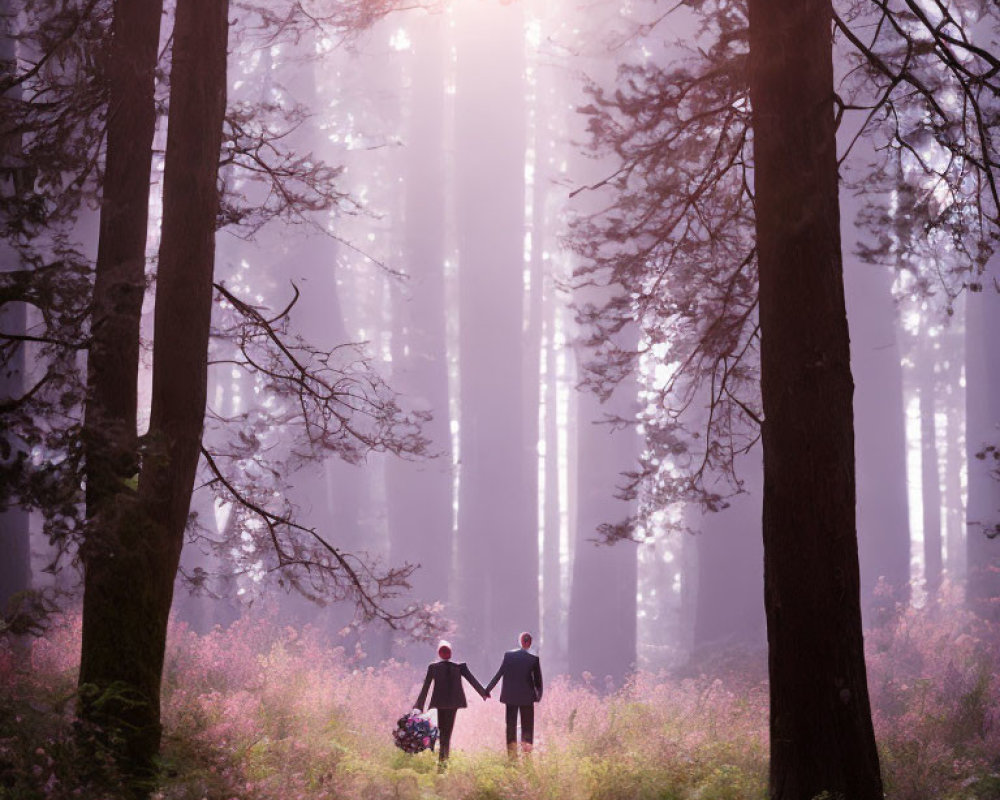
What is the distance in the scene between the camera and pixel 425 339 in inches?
1428

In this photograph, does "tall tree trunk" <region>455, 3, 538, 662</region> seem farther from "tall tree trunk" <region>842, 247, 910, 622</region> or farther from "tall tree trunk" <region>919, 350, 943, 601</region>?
"tall tree trunk" <region>919, 350, 943, 601</region>

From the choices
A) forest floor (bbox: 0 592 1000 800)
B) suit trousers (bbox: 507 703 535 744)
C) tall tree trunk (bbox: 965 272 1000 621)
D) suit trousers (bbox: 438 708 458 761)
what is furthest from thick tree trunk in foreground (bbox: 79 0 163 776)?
tall tree trunk (bbox: 965 272 1000 621)

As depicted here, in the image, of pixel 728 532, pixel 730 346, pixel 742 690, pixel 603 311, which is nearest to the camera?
pixel 730 346

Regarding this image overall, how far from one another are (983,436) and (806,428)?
103 ft

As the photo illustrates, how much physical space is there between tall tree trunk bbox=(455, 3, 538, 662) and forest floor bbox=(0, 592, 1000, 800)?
1778 cm

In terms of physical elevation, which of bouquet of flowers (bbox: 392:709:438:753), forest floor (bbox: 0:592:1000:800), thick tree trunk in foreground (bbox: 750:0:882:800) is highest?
→ thick tree trunk in foreground (bbox: 750:0:882:800)

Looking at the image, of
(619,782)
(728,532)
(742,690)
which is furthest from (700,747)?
(728,532)

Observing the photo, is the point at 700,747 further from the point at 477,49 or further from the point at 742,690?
the point at 477,49

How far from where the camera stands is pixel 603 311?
32.7 feet

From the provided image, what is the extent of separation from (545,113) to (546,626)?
2476cm

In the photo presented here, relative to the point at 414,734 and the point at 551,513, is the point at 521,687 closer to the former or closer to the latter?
the point at 414,734

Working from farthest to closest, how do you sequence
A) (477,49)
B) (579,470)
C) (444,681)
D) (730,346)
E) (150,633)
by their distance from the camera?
(477,49) < (579,470) < (444,681) < (730,346) < (150,633)

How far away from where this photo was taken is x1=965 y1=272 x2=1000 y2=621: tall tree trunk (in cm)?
2481

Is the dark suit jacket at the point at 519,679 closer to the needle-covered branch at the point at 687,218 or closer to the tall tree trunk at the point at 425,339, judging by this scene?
the needle-covered branch at the point at 687,218
